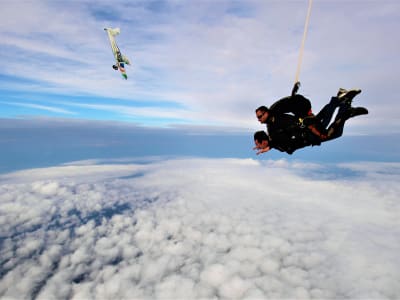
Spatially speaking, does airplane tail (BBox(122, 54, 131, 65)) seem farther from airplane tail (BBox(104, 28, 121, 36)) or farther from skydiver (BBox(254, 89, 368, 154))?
skydiver (BBox(254, 89, 368, 154))

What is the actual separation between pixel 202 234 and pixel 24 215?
151 metres

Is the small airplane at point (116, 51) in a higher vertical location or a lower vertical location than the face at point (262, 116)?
higher

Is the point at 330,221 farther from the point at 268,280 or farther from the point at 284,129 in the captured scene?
the point at 284,129

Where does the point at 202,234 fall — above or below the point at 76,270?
above

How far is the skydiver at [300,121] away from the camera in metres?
4.43

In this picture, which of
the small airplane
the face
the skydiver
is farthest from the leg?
the small airplane

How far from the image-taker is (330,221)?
181125 mm

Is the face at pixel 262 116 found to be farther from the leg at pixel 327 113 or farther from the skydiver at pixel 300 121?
the leg at pixel 327 113

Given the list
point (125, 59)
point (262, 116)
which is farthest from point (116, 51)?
point (262, 116)

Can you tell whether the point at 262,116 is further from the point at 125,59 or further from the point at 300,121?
the point at 125,59

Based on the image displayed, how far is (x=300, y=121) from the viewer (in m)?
4.59

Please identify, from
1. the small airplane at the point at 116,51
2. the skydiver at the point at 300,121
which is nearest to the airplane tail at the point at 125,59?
the small airplane at the point at 116,51

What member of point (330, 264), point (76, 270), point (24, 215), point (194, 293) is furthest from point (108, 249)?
point (330, 264)

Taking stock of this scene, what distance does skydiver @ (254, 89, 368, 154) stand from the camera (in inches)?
174
